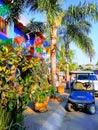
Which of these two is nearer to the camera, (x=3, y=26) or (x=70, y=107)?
(x=70, y=107)

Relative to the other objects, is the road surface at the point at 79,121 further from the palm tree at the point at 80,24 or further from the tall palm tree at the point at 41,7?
the palm tree at the point at 80,24

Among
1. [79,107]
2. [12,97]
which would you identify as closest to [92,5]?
[79,107]

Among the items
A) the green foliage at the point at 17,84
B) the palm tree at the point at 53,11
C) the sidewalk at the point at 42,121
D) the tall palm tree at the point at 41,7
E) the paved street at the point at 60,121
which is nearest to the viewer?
the green foliage at the point at 17,84

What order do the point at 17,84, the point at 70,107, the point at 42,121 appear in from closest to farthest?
1. the point at 17,84
2. the point at 42,121
3. the point at 70,107

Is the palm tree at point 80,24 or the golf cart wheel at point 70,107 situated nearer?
the golf cart wheel at point 70,107

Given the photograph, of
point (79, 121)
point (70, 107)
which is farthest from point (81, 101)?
point (79, 121)

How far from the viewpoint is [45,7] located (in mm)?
14719

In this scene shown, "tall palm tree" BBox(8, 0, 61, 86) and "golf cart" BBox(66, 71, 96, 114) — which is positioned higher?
"tall palm tree" BBox(8, 0, 61, 86)

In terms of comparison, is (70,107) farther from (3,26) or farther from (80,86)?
(3,26)

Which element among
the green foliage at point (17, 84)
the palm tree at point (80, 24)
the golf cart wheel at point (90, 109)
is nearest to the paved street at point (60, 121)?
the golf cart wheel at point (90, 109)

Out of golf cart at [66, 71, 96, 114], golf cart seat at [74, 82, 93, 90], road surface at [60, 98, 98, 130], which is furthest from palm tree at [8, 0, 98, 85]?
road surface at [60, 98, 98, 130]

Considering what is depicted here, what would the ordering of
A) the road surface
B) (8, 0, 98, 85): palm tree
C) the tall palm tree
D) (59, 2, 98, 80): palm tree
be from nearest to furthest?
the road surface → the tall palm tree → (8, 0, 98, 85): palm tree → (59, 2, 98, 80): palm tree

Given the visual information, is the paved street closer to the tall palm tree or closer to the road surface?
the road surface

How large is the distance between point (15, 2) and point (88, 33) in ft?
33.8
